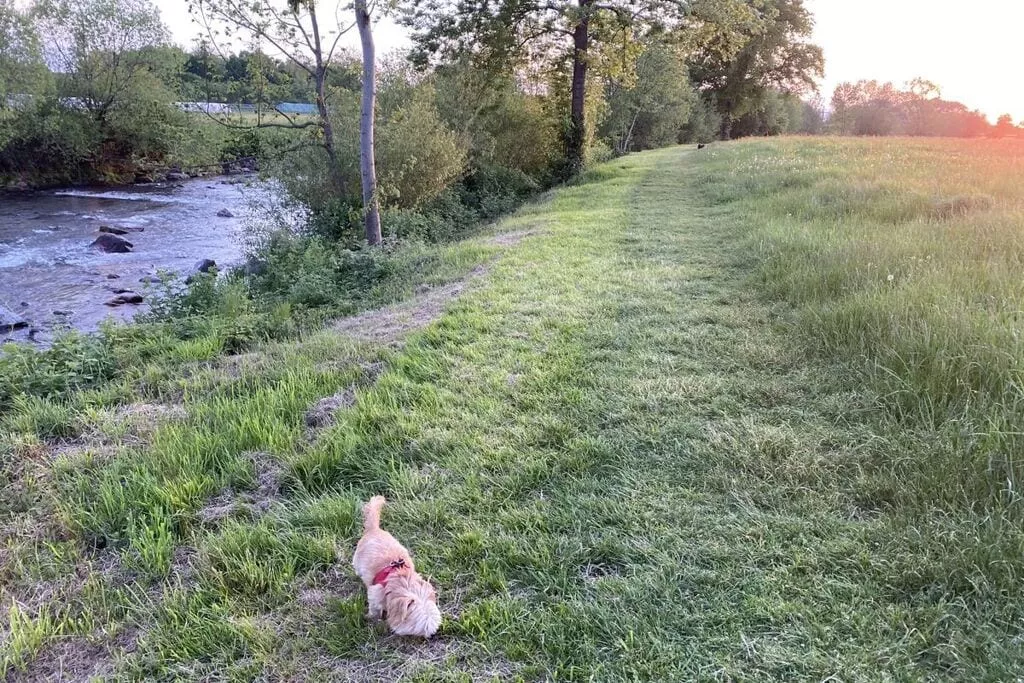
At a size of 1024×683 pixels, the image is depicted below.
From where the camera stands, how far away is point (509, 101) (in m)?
17.3

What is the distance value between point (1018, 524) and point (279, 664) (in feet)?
9.44

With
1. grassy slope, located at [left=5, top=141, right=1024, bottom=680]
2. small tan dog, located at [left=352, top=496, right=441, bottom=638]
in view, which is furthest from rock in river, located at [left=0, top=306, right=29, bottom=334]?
small tan dog, located at [left=352, top=496, right=441, bottom=638]

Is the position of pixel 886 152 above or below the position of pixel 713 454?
above

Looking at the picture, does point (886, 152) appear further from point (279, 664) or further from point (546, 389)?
point (279, 664)

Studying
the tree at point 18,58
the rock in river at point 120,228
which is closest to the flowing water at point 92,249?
the rock in river at point 120,228

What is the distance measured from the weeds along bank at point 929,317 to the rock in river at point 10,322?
9.98 m

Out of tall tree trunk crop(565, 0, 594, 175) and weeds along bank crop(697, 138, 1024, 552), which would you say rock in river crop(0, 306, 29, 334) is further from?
tall tree trunk crop(565, 0, 594, 175)

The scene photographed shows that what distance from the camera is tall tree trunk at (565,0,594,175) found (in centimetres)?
1669

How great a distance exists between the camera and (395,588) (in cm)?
208

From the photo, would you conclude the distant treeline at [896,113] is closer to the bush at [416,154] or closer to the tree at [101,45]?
the bush at [416,154]

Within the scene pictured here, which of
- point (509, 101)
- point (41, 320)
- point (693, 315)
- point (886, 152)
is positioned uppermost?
point (509, 101)

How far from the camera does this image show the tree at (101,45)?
2319 cm

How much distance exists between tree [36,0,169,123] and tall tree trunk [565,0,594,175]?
20019 millimetres

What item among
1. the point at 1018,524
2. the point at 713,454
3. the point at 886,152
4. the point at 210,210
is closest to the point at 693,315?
the point at 713,454
